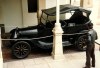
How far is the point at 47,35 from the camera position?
9.09m

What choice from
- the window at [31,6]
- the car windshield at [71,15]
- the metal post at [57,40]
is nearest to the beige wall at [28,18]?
the window at [31,6]

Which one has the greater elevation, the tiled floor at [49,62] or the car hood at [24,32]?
the car hood at [24,32]

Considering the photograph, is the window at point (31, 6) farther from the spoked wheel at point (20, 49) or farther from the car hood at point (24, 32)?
the spoked wheel at point (20, 49)

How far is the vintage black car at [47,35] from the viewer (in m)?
8.55

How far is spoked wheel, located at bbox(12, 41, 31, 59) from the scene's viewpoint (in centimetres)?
847

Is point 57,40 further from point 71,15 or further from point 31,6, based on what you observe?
point 31,6

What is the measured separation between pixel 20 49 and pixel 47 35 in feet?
4.48

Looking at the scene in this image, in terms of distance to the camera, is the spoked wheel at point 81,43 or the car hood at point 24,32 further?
the spoked wheel at point 81,43

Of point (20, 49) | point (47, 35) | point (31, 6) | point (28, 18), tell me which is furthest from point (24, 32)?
point (31, 6)

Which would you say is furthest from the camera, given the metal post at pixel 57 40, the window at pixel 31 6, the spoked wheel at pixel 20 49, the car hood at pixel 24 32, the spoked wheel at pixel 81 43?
the window at pixel 31 6

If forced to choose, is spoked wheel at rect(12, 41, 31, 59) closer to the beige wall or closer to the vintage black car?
the vintage black car

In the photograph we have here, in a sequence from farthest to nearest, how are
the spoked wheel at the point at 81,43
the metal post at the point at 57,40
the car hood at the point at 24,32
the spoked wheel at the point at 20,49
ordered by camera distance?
the spoked wheel at the point at 81,43
the car hood at the point at 24,32
the spoked wheel at the point at 20,49
the metal post at the point at 57,40

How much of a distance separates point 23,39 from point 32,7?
17.7 ft

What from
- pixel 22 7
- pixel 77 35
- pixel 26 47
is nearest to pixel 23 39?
pixel 26 47
